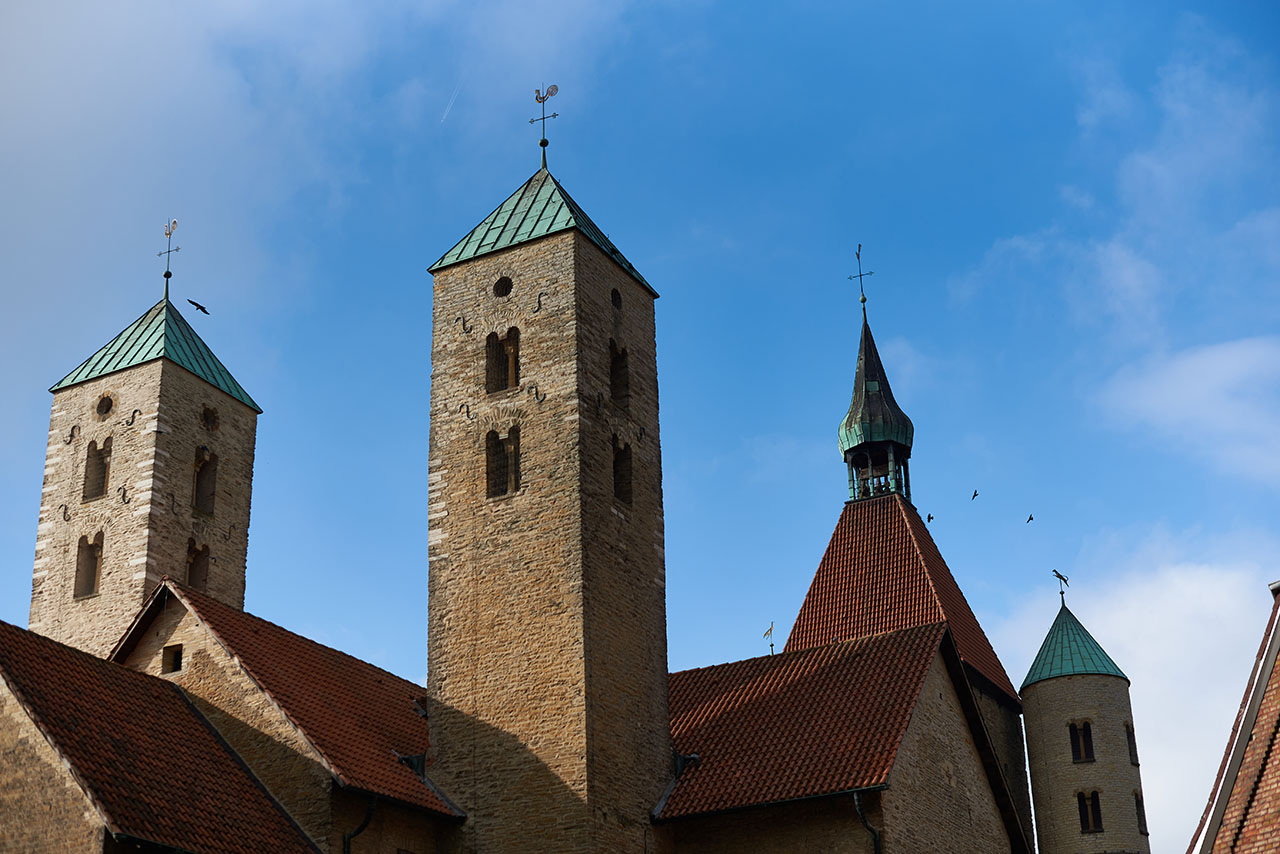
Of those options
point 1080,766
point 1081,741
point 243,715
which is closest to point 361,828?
point 243,715

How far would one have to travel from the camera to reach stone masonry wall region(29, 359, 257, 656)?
32344 mm

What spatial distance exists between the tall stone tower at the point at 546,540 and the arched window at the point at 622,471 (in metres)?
0.04

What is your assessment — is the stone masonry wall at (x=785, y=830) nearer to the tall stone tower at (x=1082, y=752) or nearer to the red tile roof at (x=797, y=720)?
the red tile roof at (x=797, y=720)

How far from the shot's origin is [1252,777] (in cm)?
1614

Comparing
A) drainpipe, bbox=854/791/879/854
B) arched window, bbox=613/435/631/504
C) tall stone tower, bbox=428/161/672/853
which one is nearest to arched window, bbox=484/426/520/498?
tall stone tower, bbox=428/161/672/853

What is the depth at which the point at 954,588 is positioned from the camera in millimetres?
43062

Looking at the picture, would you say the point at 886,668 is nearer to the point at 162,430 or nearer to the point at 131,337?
the point at 162,430

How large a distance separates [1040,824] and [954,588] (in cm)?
703

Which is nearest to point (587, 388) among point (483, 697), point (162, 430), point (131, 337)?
point (483, 697)

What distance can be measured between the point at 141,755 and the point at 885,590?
2365cm

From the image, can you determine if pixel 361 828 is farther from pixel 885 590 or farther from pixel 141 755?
pixel 885 590

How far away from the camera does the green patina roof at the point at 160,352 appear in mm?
34562

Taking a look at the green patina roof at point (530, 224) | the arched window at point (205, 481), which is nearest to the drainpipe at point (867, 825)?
the green patina roof at point (530, 224)

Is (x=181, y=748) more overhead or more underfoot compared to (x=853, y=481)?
more underfoot
